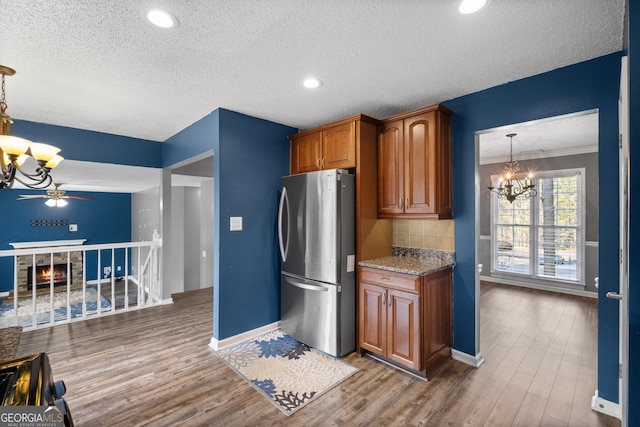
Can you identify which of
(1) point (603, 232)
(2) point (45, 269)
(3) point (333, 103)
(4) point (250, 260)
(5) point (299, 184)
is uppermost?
(3) point (333, 103)

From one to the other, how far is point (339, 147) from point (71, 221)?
819 centimetres

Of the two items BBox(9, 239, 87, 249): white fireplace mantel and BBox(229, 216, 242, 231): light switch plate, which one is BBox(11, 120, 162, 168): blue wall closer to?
BBox(229, 216, 242, 231): light switch plate

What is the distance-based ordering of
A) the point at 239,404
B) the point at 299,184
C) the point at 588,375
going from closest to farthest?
the point at 239,404 → the point at 588,375 → the point at 299,184

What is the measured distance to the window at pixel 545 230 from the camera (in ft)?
16.5

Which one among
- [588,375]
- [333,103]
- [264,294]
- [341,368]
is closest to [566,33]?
[333,103]

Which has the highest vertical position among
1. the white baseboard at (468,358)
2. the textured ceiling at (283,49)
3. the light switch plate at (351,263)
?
the textured ceiling at (283,49)

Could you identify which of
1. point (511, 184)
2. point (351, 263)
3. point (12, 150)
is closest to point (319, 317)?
point (351, 263)

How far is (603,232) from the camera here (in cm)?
198

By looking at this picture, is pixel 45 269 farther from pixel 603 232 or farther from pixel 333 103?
pixel 603 232

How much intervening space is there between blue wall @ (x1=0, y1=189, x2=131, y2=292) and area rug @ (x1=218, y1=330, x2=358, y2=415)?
7.27 m

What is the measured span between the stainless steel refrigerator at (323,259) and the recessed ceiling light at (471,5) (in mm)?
1513

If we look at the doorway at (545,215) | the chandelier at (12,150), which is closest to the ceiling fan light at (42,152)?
the chandelier at (12,150)

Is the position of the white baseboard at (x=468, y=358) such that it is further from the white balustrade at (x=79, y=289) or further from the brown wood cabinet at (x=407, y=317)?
the white balustrade at (x=79, y=289)

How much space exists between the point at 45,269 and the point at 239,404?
8646 mm
